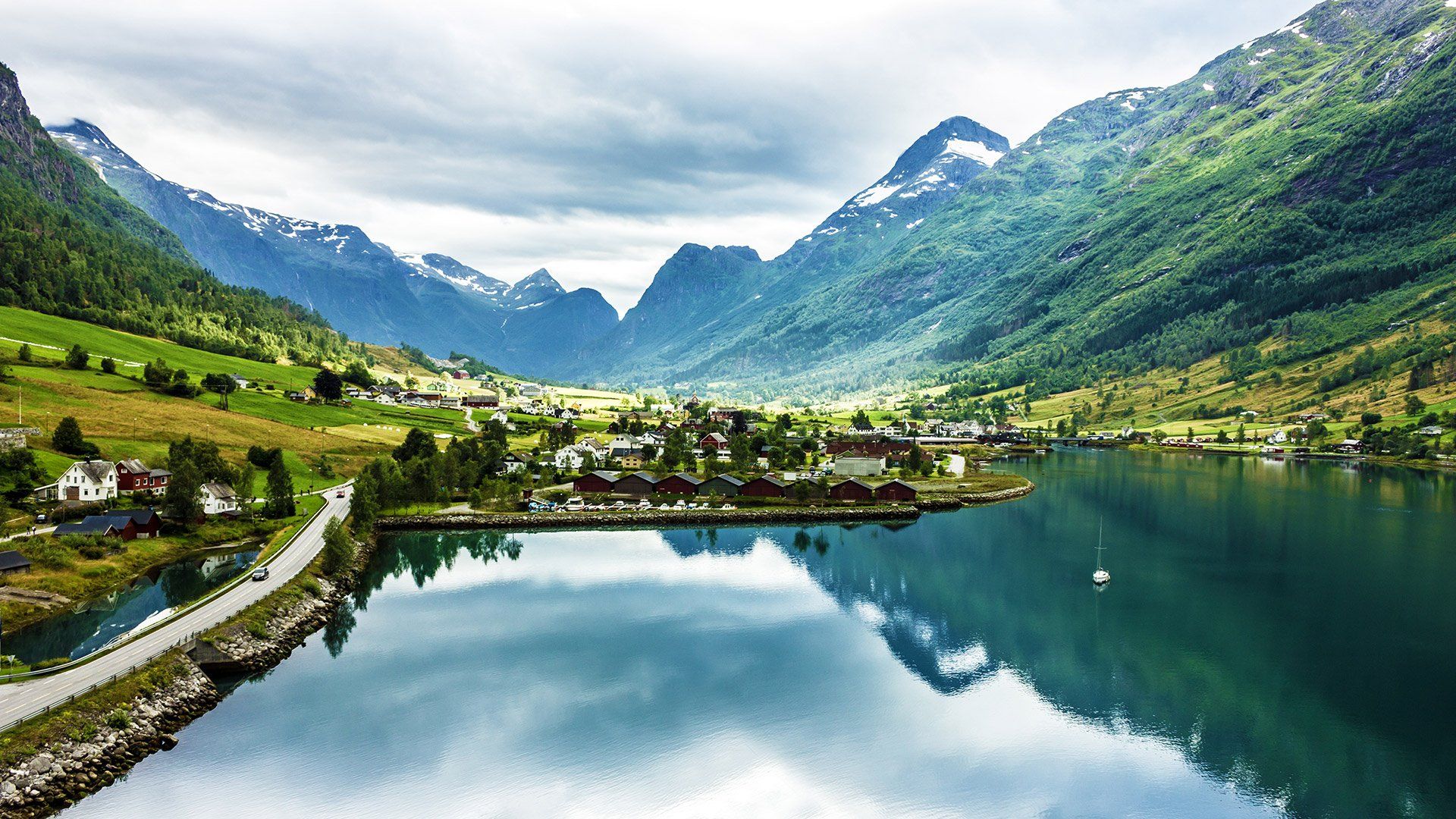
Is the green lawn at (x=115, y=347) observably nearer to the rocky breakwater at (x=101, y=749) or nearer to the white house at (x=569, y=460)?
the white house at (x=569, y=460)

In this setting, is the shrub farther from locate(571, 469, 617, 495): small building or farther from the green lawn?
the green lawn

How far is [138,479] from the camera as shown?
6550 centimetres

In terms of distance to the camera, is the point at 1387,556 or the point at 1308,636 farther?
the point at 1387,556

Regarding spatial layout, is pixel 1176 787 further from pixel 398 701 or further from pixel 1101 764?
pixel 398 701

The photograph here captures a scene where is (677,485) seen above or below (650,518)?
above

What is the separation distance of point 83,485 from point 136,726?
40434 millimetres

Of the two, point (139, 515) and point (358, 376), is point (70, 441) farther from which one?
point (358, 376)

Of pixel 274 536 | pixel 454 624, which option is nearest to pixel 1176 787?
pixel 454 624

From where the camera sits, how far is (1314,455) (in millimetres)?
141875

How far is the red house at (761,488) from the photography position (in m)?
86.1

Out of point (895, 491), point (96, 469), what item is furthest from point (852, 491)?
point (96, 469)

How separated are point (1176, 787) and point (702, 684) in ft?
63.4

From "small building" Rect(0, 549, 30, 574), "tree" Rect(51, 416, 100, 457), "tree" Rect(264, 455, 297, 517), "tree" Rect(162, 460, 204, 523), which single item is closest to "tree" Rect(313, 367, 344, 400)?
"tree" Rect(51, 416, 100, 457)

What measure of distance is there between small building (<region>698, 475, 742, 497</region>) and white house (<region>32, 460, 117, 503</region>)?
50.4 metres
